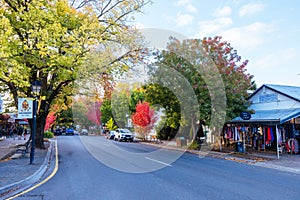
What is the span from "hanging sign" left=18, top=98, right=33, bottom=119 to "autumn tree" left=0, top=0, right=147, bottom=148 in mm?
720

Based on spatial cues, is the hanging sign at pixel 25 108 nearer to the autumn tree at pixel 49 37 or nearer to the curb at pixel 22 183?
the autumn tree at pixel 49 37

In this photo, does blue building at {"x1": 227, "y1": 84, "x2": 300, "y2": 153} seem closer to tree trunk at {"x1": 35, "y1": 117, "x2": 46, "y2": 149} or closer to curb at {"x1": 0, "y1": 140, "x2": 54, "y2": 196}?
curb at {"x1": 0, "y1": 140, "x2": 54, "y2": 196}

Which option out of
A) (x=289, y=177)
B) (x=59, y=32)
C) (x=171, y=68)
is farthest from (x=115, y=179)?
(x=171, y=68)

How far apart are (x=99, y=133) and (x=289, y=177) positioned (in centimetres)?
5277

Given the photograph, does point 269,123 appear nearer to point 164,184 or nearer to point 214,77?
point 214,77

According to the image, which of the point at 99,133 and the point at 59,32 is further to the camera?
the point at 99,133

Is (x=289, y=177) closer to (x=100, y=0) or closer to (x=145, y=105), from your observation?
(x=100, y=0)

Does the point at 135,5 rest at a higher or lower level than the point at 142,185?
higher

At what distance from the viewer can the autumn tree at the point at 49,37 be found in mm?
11677

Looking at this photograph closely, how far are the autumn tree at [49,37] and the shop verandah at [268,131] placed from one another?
9.65 metres

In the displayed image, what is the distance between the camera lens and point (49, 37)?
13156 millimetres

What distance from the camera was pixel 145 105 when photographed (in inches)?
1222

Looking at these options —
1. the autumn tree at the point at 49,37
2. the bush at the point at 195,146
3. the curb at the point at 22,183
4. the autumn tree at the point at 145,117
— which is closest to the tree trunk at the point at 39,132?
the autumn tree at the point at 49,37

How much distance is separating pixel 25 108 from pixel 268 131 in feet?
50.1
